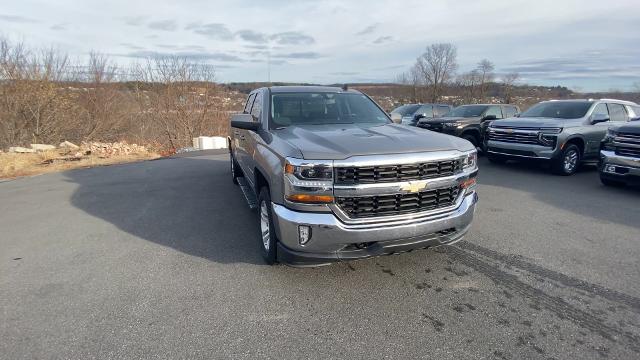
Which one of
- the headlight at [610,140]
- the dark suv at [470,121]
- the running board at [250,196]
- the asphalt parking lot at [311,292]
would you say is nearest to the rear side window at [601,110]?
the headlight at [610,140]

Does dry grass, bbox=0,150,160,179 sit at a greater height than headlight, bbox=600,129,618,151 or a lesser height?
lesser

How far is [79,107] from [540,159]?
2219cm

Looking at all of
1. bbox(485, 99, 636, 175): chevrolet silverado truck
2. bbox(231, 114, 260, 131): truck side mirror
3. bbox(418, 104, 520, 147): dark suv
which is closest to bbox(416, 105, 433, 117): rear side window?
bbox(418, 104, 520, 147): dark suv

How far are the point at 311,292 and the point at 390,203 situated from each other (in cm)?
112

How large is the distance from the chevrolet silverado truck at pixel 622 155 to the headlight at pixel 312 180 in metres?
6.69

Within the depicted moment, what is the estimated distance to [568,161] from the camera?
8.89 meters

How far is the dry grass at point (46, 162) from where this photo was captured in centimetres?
1173

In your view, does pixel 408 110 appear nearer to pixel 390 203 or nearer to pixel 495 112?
pixel 495 112

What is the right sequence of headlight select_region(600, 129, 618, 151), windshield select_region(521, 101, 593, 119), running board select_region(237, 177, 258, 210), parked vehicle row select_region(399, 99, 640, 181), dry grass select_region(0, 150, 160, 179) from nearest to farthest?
running board select_region(237, 177, 258, 210) < headlight select_region(600, 129, 618, 151) < parked vehicle row select_region(399, 99, 640, 181) < windshield select_region(521, 101, 593, 119) < dry grass select_region(0, 150, 160, 179)

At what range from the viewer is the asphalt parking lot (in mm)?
2715

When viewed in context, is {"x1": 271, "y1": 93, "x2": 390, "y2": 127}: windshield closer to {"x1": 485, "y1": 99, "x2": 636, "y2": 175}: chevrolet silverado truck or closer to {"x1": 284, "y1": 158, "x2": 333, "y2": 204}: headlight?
{"x1": 284, "y1": 158, "x2": 333, "y2": 204}: headlight

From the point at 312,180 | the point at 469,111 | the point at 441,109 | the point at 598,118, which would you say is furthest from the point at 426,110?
the point at 312,180

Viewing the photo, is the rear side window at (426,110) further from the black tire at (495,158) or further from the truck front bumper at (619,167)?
the truck front bumper at (619,167)

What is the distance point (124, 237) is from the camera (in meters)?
5.02
